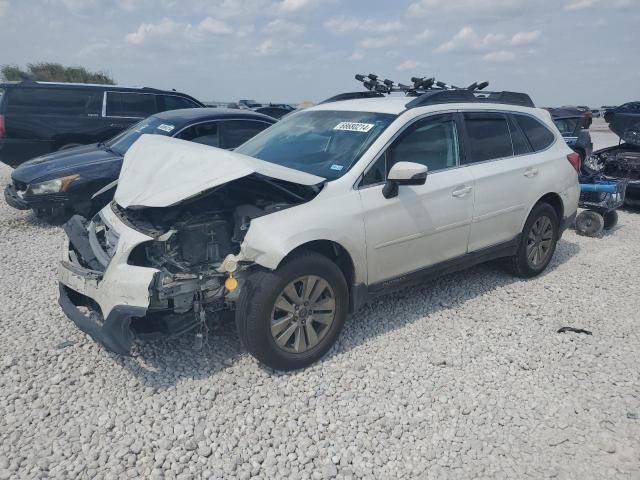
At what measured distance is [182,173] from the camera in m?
3.36

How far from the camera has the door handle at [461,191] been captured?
415 cm

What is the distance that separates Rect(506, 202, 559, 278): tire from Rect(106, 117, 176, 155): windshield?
466cm

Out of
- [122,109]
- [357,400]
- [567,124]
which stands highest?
[122,109]

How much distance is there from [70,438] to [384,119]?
3.12 meters

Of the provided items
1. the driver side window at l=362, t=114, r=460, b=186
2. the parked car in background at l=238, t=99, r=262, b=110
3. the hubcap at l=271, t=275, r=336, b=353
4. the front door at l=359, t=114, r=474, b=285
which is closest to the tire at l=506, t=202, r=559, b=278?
the front door at l=359, t=114, r=474, b=285

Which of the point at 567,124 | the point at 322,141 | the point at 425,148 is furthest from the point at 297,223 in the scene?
the point at 567,124

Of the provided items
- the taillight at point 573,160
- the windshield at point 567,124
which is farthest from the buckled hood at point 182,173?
the windshield at point 567,124

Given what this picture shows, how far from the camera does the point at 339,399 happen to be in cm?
318

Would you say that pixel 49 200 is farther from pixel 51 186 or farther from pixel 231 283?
pixel 231 283

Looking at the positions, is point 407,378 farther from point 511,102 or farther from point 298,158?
point 511,102

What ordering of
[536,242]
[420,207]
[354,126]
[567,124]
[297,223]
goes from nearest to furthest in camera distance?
1. [297,223]
2. [420,207]
3. [354,126]
4. [536,242]
5. [567,124]

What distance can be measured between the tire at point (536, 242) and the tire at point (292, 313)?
2424 millimetres

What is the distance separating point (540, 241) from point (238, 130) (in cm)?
436

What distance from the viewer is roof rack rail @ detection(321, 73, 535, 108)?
4271 millimetres
